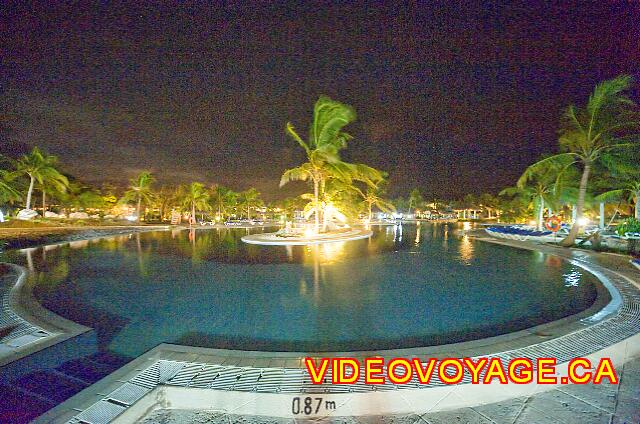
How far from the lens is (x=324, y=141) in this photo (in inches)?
763

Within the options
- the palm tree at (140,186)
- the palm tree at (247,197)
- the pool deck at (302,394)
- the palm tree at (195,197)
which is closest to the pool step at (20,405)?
the pool deck at (302,394)

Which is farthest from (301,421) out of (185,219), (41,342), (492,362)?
(185,219)

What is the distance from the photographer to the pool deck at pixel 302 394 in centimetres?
257

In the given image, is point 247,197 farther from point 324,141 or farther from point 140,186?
point 324,141

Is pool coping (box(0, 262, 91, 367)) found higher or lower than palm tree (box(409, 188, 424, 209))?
lower

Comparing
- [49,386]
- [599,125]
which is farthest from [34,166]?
[599,125]

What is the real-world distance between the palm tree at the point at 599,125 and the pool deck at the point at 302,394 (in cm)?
1404

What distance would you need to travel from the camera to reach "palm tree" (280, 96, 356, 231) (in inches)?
742

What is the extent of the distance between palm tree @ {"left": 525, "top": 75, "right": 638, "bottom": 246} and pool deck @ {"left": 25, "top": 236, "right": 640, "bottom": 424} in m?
14.0

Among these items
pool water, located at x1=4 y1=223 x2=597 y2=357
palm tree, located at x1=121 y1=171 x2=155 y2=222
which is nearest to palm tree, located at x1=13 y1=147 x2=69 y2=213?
palm tree, located at x1=121 y1=171 x2=155 y2=222

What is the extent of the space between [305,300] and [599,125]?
15.5 meters

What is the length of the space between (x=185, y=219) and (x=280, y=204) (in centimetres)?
2928

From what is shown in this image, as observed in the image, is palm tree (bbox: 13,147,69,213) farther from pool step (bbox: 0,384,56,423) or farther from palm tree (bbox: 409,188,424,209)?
palm tree (bbox: 409,188,424,209)

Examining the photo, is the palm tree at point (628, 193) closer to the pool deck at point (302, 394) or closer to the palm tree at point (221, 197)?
the pool deck at point (302, 394)
